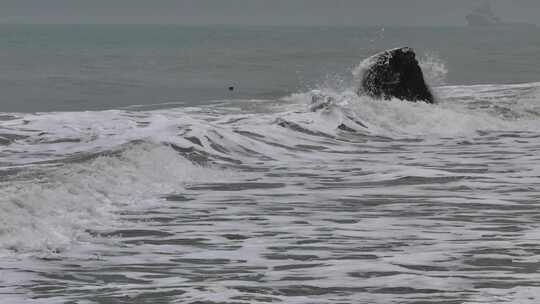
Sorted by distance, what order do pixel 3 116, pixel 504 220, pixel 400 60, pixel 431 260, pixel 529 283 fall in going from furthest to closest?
1. pixel 400 60
2. pixel 3 116
3. pixel 504 220
4. pixel 431 260
5. pixel 529 283

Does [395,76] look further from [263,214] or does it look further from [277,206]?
[263,214]

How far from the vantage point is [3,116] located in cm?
2216

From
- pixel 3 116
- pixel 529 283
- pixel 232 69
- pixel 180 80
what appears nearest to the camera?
pixel 529 283

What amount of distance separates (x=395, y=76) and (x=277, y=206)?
44.9 feet

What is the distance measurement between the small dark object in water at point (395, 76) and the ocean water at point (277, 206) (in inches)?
34.1

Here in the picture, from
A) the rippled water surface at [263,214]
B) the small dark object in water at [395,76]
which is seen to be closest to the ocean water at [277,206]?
the rippled water surface at [263,214]

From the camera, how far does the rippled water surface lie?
7613 mm

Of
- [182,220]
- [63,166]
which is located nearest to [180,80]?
[63,166]

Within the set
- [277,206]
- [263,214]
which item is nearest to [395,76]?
[277,206]

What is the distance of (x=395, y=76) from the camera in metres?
24.7

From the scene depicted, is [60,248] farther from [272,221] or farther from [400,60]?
[400,60]

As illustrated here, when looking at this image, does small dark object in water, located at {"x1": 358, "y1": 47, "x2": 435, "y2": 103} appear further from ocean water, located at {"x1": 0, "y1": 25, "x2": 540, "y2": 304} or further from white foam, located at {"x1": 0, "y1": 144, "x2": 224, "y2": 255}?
white foam, located at {"x1": 0, "y1": 144, "x2": 224, "y2": 255}

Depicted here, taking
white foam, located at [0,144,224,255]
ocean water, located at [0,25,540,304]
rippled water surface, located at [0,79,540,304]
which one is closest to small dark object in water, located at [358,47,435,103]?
ocean water, located at [0,25,540,304]

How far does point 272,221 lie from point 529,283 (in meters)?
3.50
